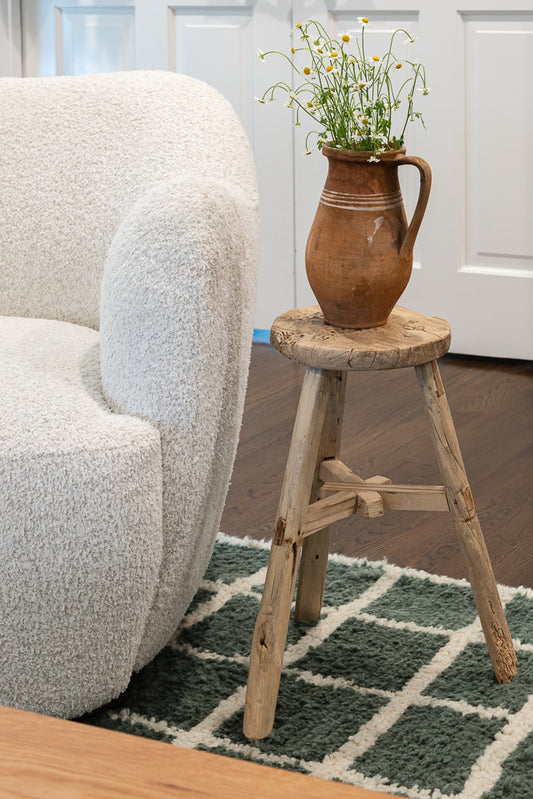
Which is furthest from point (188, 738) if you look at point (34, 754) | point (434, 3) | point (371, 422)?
point (434, 3)

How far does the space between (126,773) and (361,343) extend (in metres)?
0.66

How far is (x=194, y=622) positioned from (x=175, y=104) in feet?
2.46

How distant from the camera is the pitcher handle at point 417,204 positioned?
1202 millimetres

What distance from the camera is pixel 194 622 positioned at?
4.82ft

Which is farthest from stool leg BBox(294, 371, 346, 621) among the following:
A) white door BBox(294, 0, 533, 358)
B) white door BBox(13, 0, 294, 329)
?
white door BBox(13, 0, 294, 329)

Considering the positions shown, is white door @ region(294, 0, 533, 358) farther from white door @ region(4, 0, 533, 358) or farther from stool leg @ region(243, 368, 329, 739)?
stool leg @ region(243, 368, 329, 739)

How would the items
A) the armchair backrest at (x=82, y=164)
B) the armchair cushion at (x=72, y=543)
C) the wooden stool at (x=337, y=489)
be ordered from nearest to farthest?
the armchair cushion at (x=72, y=543)
the wooden stool at (x=337, y=489)
the armchair backrest at (x=82, y=164)

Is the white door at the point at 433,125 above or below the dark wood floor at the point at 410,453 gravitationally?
above

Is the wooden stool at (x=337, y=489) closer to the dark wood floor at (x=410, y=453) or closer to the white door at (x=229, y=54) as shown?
the dark wood floor at (x=410, y=453)

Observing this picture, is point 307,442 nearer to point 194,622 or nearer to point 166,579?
point 166,579

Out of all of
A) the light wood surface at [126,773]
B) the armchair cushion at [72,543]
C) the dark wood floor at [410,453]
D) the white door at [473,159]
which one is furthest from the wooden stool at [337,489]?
the white door at [473,159]

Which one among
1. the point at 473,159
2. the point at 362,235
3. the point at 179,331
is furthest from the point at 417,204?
the point at 473,159

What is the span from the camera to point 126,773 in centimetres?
62

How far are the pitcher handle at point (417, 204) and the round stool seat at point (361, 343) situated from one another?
0.30 ft
